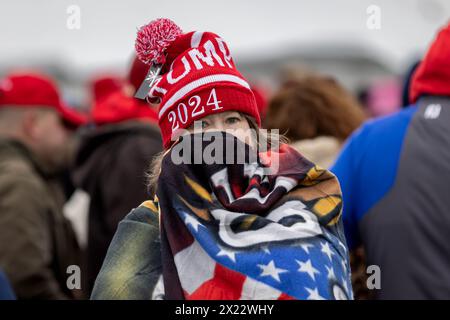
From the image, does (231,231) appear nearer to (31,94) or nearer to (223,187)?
(223,187)

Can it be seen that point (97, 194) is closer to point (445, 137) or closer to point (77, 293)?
point (77, 293)

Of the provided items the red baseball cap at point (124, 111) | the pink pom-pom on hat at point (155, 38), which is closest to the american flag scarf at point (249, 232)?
the pink pom-pom on hat at point (155, 38)

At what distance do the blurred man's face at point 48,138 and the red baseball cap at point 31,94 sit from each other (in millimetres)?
61

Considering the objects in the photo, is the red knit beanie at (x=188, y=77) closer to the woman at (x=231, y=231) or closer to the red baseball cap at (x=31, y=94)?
the woman at (x=231, y=231)

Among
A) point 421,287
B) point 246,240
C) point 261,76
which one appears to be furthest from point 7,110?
point 261,76

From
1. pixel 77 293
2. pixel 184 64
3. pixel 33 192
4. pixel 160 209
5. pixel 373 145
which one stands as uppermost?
pixel 184 64

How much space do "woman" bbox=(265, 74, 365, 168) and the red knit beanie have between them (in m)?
1.44

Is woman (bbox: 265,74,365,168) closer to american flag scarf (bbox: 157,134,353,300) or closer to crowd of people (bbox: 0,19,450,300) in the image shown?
crowd of people (bbox: 0,19,450,300)

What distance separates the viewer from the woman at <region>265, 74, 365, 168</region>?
4250 millimetres

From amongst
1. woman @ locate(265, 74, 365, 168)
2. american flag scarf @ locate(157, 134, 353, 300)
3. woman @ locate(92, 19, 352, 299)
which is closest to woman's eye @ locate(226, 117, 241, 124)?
woman @ locate(92, 19, 352, 299)

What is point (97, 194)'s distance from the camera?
4.84 metres

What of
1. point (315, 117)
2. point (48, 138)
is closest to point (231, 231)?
point (315, 117)

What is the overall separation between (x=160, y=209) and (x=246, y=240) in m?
0.25

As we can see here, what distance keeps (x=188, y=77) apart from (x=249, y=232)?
0.66m
